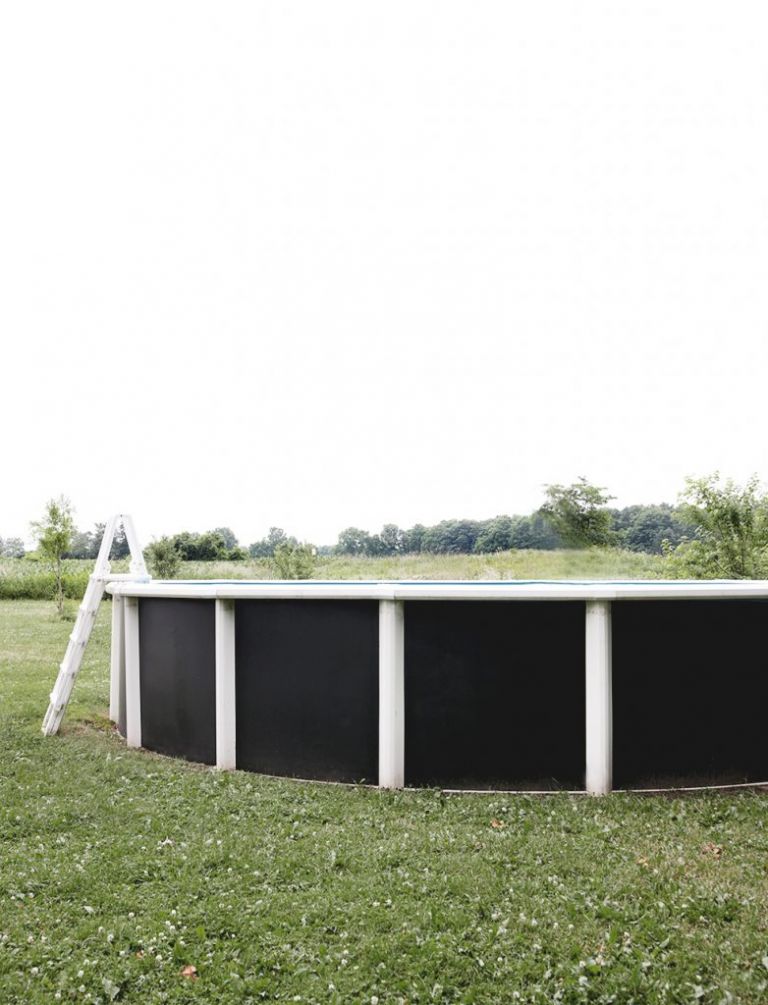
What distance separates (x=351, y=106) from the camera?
24656 mm

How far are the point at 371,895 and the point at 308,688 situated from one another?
2154mm

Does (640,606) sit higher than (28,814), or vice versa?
(640,606)

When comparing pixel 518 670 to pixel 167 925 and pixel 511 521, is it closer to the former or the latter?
pixel 167 925

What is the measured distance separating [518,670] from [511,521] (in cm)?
2621

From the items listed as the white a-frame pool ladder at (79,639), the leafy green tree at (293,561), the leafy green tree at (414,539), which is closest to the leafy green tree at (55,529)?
the leafy green tree at (293,561)

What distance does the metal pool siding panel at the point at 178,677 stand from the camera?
620 cm

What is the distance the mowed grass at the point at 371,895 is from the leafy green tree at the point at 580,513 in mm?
28464

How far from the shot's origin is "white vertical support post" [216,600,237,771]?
5.91 m

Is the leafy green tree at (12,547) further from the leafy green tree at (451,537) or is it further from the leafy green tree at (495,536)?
the leafy green tree at (495,536)

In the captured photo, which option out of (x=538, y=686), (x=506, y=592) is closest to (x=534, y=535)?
(x=538, y=686)

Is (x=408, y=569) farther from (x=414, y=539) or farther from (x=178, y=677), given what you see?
(x=178, y=677)

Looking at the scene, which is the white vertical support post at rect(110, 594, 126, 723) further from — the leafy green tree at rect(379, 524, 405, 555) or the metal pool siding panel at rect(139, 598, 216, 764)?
the leafy green tree at rect(379, 524, 405, 555)

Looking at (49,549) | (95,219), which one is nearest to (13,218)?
(95,219)

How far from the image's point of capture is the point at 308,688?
5.70 m
